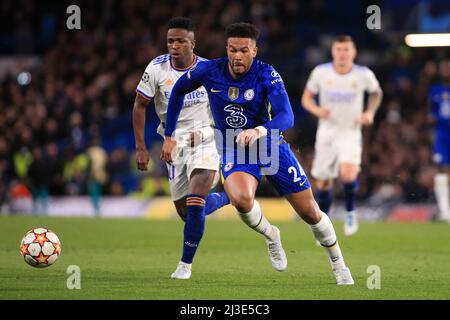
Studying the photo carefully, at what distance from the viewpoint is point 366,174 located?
1920cm

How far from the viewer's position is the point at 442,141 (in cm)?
1686

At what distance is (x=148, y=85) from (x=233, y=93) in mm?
1417

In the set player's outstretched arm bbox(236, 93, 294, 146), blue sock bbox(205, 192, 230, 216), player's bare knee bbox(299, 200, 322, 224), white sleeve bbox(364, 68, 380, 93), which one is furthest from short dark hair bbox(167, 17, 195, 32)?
white sleeve bbox(364, 68, 380, 93)

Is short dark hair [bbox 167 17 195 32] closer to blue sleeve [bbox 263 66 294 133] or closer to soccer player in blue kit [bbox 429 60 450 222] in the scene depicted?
blue sleeve [bbox 263 66 294 133]

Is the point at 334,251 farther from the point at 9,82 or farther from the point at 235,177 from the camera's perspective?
the point at 9,82

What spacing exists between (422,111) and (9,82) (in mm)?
10951

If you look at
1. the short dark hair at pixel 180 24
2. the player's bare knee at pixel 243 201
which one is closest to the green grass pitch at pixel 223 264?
the player's bare knee at pixel 243 201

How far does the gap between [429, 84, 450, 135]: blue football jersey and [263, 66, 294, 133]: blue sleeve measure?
963cm

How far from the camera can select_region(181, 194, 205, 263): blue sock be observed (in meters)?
8.53

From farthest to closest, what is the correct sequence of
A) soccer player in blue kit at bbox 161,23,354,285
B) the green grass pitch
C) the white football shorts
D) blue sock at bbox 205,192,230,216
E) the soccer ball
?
1. blue sock at bbox 205,192,230,216
2. the white football shorts
3. the soccer ball
4. soccer player in blue kit at bbox 161,23,354,285
5. the green grass pitch

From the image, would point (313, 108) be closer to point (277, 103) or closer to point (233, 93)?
point (233, 93)

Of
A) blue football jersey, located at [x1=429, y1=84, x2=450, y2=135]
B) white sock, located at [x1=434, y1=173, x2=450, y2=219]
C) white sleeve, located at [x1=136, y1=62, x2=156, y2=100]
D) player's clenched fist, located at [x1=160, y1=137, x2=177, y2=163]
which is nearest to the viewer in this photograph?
player's clenched fist, located at [x1=160, y1=137, x2=177, y2=163]

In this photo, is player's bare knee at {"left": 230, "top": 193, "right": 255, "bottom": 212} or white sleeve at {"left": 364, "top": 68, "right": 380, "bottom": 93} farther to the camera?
white sleeve at {"left": 364, "top": 68, "right": 380, "bottom": 93}
